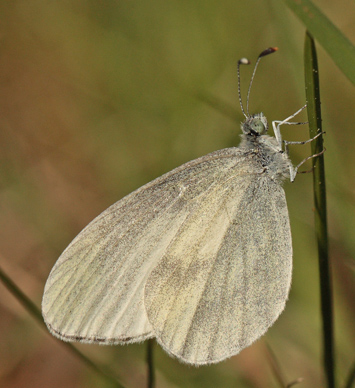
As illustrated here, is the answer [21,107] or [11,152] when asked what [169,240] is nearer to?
[11,152]

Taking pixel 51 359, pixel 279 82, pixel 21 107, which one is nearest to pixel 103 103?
pixel 21 107

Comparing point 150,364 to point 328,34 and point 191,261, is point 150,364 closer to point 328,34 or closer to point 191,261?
point 191,261

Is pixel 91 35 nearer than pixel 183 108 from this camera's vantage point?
No

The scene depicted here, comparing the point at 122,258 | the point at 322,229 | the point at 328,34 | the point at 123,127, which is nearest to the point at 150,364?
the point at 122,258

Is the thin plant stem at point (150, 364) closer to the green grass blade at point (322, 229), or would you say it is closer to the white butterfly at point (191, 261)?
the white butterfly at point (191, 261)

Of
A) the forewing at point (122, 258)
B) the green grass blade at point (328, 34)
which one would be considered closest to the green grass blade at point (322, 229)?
the green grass blade at point (328, 34)
